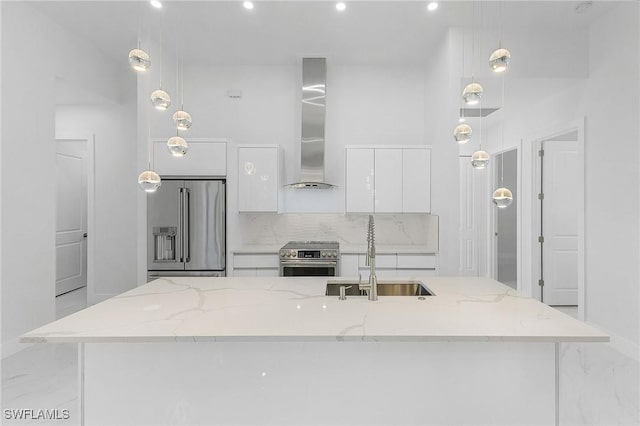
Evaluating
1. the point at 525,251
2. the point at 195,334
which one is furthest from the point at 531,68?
the point at 195,334

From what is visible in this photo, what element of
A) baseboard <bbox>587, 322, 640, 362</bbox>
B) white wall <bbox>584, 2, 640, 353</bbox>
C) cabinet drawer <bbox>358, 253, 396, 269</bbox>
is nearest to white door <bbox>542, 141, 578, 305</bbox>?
white wall <bbox>584, 2, 640, 353</bbox>

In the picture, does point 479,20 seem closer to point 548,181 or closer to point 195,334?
point 548,181

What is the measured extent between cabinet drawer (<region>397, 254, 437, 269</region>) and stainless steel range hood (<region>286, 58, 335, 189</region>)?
1.28 meters

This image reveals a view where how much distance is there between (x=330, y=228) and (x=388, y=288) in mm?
2260

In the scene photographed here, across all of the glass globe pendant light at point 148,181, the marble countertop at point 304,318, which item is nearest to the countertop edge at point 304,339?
the marble countertop at point 304,318

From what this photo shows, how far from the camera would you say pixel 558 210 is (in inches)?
186

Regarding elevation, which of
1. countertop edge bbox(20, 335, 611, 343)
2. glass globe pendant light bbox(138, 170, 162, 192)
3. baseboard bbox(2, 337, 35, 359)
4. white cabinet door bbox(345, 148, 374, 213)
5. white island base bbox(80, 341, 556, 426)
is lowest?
baseboard bbox(2, 337, 35, 359)

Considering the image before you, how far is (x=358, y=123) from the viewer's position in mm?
4688

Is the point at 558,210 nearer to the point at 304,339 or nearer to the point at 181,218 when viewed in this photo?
the point at 304,339

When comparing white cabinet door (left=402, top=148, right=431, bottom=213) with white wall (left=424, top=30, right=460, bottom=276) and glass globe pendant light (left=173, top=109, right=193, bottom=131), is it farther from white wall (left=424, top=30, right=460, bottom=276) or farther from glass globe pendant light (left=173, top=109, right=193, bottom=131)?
glass globe pendant light (left=173, top=109, right=193, bottom=131)

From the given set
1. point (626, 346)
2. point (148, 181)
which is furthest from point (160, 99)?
point (626, 346)

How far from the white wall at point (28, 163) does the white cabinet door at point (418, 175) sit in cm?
395

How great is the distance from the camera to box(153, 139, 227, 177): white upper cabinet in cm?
396

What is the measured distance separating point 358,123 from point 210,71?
6.95 feet
